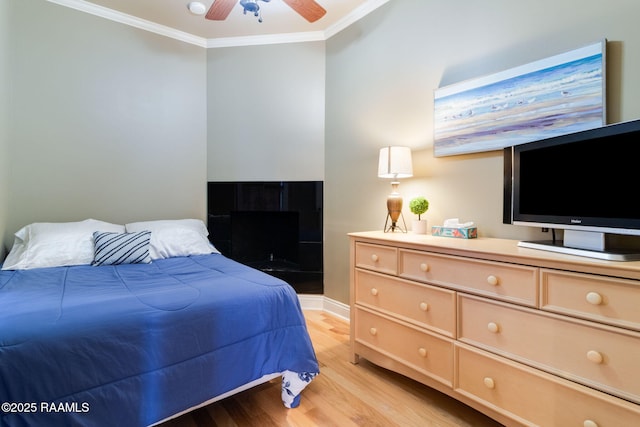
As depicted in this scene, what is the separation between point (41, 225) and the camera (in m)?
2.44

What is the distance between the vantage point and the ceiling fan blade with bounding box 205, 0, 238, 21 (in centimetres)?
246

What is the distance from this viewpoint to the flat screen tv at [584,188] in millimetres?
1258

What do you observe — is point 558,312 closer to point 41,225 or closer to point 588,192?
point 588,192

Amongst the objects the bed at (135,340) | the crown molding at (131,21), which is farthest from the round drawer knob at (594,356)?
the crown molding at (131,21)

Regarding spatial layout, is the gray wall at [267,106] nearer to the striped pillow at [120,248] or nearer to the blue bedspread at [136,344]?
the striped pillow at [120,248]

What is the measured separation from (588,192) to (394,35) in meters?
1.92

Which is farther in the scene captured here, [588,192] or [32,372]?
[588,192]

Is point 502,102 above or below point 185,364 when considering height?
above

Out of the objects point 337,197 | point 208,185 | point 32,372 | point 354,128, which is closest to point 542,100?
point 354,128

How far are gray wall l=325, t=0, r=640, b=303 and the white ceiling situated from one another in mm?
162

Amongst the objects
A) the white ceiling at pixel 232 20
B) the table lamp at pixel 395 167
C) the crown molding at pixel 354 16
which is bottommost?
the table lamp at pixel 395 167

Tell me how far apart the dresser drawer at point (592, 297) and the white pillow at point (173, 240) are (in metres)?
2.47

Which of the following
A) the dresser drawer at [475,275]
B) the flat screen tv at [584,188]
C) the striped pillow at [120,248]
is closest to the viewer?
the flat screen tv at [584,188]

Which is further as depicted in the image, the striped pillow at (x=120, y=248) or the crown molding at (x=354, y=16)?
the crown molding at (x=354, y=16)
